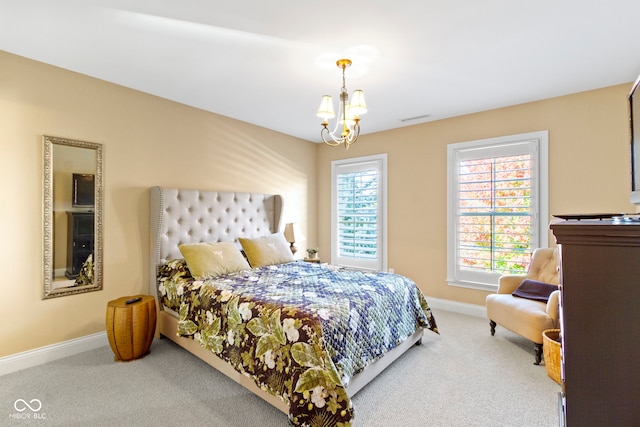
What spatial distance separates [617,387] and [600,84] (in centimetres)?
338

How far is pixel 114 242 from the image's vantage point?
3.00 meters

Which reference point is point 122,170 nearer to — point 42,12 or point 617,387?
point 42,12

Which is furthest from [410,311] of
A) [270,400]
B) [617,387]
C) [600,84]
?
[600,84]

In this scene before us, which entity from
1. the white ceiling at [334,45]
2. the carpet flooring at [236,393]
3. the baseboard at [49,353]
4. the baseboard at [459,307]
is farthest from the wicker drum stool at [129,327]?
the baseboard at [459,307]

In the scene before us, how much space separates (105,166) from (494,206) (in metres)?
4.29

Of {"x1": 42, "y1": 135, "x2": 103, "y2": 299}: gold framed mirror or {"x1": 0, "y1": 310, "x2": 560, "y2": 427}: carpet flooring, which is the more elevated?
{"x1": 42, "y1": 135, "x2": 103, "y2": 299}: gold framed mirror

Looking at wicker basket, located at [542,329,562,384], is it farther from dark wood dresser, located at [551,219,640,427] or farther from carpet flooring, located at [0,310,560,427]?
dark wood dresser, located at [551,219,640,427]

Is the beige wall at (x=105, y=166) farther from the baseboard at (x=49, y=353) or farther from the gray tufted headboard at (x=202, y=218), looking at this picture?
the gray tufted headboard at (x=202, y=218)

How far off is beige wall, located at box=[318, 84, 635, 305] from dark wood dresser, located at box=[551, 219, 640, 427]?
3015mm

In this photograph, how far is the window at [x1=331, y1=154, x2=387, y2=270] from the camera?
182 inches

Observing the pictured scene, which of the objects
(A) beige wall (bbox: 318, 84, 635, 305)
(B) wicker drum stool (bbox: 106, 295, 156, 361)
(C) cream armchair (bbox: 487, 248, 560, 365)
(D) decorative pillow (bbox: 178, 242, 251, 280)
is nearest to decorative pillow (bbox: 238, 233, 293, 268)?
(D) decorative pillow (bbox: 178, 242, 251, 280)

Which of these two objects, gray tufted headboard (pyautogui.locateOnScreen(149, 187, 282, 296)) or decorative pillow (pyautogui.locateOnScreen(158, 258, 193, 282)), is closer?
decorative pillow (pyautogui.locateOnScreen(158, 258, 193, 282))

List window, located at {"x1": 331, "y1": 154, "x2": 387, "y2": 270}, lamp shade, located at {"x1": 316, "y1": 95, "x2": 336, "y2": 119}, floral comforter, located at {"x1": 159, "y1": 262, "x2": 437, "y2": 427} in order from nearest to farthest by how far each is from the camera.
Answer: floral comforter, located at {"x1": 159, "y1": 262, "x2": 437, "y2": 427}, lamp shade, located at {"x1": 316, "y1": 95, "x2": 336, "y2": 119}, window, located at {"x1": 331, "y1": 154, "x2": 387, "y2": 270}

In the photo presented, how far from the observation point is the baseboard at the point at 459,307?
3761 mm
